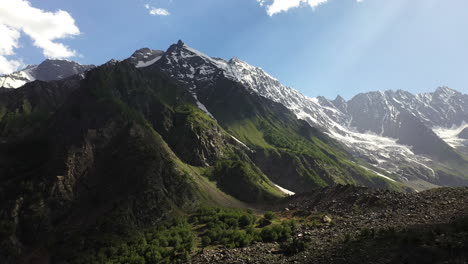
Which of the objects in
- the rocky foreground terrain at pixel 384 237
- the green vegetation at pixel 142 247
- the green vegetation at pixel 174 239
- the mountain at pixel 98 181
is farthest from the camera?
the mountain at pixel 98 181

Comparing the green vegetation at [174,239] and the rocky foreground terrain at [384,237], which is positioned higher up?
the rocky foreground terrain at [384,237]

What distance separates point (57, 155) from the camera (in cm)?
10925

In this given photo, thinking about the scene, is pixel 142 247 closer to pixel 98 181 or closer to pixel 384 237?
pixel 98 181

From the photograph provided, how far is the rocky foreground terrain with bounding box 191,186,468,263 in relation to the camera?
32156mm

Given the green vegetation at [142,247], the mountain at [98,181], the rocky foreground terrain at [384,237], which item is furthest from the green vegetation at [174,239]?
the rocky foreground terrain at [384,237]

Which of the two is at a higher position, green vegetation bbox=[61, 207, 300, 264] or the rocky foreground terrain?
the rocky foreground terrain

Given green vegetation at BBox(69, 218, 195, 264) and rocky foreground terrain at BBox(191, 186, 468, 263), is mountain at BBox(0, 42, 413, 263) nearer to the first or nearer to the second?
green vegetation at BBox(69, 218, 195, 264)

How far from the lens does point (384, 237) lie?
38.4m

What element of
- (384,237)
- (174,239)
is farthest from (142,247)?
(384,237)

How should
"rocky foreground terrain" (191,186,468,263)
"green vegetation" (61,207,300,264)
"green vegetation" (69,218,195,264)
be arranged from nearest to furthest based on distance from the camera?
"rocky foreground terrain" (191,186,468,263)
"green vegetation" (61,207,300,264)
"green vegetation" (69,218,195,264)

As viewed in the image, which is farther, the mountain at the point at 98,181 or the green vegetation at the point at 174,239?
the mountain at the point at 98,181

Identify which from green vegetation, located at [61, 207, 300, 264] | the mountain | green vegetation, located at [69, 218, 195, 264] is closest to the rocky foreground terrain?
green vegetation, located at [61, 207, 300, 264]

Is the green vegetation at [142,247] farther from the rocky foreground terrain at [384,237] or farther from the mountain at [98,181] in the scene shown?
the rocky foreground terrain at [384,237]

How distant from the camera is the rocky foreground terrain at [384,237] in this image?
3216cm
